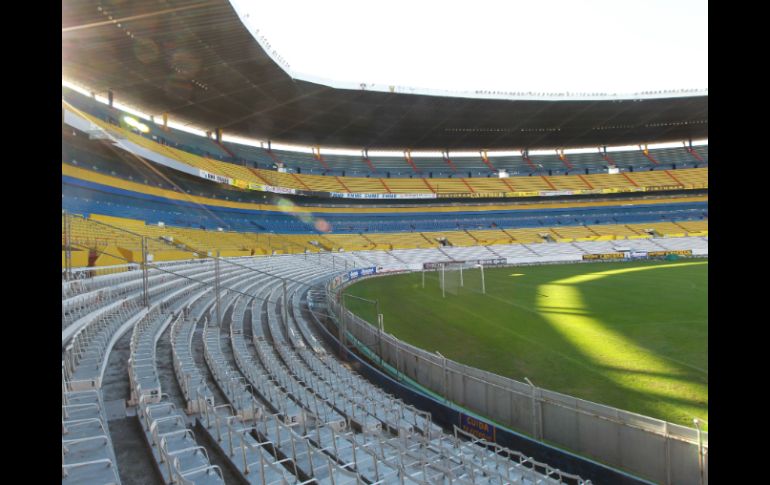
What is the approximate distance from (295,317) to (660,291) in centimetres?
1727

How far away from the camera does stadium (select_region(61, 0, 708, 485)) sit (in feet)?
18.1

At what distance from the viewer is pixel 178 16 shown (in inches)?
757

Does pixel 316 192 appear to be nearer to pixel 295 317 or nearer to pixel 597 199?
pixel 295 317

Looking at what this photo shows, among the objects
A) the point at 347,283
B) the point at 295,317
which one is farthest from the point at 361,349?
the point at 347,283

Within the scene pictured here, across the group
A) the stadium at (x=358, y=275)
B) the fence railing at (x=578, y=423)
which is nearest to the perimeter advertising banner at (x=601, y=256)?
the stadium at (x=358, y=275)

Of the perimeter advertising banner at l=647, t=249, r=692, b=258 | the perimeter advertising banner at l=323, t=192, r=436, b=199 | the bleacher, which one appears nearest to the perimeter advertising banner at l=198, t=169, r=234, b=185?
the bleacher

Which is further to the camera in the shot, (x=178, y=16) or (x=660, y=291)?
(x=660, y=291)

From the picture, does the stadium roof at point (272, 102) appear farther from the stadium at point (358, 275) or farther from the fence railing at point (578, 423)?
the fence railing at point (578, 423)

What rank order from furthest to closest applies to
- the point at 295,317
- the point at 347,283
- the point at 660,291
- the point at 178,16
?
the point at 347,283 → the point at 660,291 → the point at 178,16 → the point at 295,317

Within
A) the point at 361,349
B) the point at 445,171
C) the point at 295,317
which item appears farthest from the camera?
the point at 445,171

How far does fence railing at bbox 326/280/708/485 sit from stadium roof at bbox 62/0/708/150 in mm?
9623

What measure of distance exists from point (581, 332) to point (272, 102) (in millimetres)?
27489

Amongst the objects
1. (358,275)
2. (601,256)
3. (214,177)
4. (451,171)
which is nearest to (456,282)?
(358,275)

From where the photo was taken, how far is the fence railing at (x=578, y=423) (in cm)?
541
